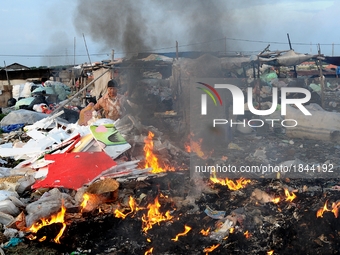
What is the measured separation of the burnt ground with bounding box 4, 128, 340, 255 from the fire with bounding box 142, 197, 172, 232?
73 mm

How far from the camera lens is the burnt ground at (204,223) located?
410cm

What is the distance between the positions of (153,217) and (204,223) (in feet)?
2.32

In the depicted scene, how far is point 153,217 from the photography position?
4730 millimetres

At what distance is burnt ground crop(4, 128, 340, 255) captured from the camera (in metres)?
4.10

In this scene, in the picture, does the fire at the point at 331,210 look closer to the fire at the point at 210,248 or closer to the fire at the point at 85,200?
the fire at the point at 210,248

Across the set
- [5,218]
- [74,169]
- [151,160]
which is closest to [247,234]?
[151,160]

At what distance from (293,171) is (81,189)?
4159 millimetres

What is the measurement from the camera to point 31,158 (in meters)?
7.46

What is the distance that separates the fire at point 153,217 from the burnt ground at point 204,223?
0.07 m

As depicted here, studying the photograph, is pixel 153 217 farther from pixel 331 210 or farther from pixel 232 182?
pixel 331 210

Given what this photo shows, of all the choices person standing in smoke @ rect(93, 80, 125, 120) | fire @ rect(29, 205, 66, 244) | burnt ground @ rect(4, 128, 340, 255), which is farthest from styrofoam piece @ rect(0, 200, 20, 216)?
person standing in smoke @ rect(93, 80, 125, 120)

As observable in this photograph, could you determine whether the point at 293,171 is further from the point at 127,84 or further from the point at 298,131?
the point at 127,84

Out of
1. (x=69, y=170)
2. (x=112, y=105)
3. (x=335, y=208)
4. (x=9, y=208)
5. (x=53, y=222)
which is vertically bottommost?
(x=53, y=222)

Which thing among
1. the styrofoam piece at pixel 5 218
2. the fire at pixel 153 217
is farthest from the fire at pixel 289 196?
the styrofoam piece at pixel 5 218
